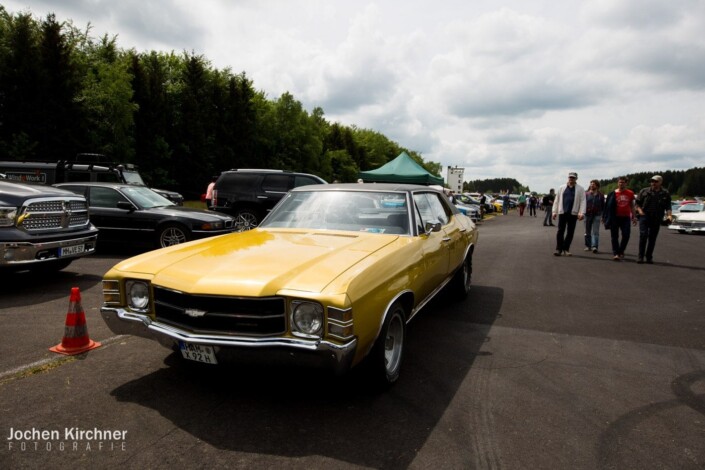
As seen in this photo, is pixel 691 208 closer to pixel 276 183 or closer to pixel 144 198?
pixel 276 183

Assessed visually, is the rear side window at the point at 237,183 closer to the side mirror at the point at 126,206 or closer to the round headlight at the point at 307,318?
the side mirror at the point at 126,206

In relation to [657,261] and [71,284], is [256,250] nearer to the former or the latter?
[71,284]

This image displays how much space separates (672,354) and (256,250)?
12.9ft

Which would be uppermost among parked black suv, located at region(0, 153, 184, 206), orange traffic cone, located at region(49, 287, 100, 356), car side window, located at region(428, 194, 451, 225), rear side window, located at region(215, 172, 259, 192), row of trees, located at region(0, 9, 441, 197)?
row of trees, located at region(0, 9, 441, 197)

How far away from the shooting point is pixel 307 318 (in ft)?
9.15

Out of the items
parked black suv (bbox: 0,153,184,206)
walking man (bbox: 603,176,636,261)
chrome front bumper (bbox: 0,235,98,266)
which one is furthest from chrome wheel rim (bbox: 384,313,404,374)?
parked black suv (bbox: 0,153,184,206)

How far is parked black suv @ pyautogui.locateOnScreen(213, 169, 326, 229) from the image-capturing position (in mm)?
13117

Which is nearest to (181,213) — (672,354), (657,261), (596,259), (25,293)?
(25,293)

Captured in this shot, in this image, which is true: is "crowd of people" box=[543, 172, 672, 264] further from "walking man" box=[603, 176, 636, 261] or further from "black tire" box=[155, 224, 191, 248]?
"black tire" box=[155, 224, 191, 248]

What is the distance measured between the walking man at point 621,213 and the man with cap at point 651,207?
47 centimetres

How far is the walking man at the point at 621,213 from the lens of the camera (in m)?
10.3

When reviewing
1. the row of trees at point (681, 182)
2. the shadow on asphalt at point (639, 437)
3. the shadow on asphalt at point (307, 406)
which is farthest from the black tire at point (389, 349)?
the row of trees at point (681, 182)

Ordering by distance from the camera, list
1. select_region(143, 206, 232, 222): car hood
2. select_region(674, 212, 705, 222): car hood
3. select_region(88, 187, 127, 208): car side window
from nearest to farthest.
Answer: select_region(143, 206, 232, 222): car hood
select_region(88, 187, 127, 208): car side window
select_region(674, 212, 705, 222): car hood

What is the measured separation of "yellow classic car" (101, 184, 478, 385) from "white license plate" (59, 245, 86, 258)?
3433 mm
